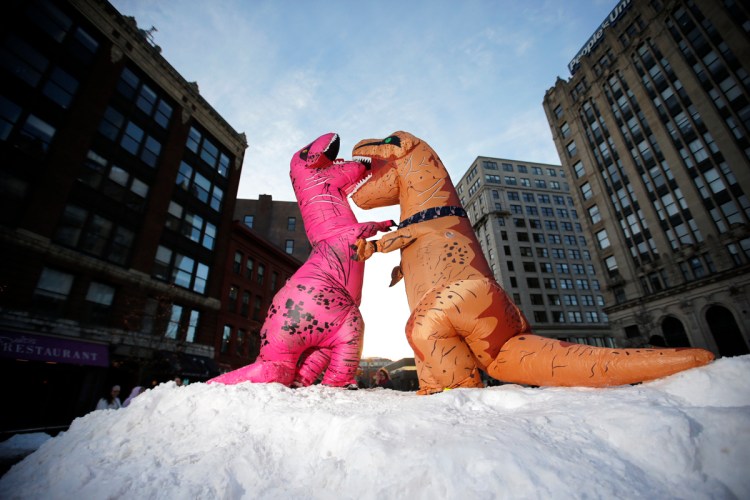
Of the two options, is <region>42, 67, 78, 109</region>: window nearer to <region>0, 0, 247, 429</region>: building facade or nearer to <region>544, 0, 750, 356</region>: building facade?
<region>0, 0, 247, 429</region>: building facade

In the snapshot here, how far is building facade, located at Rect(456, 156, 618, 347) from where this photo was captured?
40125 millimetres

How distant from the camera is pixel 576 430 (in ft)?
2.83

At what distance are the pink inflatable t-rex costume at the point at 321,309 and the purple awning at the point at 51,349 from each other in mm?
12555

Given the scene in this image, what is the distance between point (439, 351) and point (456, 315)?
21 cm

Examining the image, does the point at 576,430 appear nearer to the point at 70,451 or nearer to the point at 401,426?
the point at 401,426

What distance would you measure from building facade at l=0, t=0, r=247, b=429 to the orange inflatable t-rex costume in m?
13.6

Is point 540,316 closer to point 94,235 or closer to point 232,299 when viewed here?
point 232,299

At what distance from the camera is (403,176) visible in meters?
2.56

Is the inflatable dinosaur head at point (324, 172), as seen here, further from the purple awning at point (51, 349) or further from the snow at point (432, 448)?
the purple awning at point (51, 349)

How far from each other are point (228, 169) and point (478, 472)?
73.4 feet

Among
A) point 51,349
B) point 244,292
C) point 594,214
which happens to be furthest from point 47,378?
point 594,214

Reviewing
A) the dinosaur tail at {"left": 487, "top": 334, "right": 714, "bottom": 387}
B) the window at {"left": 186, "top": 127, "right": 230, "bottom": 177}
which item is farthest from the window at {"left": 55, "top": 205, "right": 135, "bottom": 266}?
the dinosaur tail at {"left": 487, "top": 334, "right": 714, "bottom": 387}

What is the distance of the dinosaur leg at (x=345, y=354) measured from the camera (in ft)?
7.64

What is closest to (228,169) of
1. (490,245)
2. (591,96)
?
(591,96)
